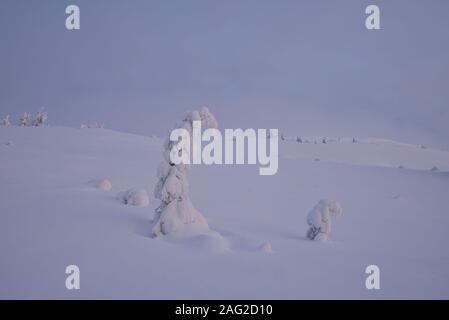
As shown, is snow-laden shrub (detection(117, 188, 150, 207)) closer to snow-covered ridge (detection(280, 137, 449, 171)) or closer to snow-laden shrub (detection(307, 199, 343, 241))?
snow-laden shrub (detection(307, 199, 343, 241))

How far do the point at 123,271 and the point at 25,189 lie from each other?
6.02 m

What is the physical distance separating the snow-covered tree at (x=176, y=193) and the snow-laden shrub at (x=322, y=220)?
3082mm

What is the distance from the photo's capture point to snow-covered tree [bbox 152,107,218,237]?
25.4 feet

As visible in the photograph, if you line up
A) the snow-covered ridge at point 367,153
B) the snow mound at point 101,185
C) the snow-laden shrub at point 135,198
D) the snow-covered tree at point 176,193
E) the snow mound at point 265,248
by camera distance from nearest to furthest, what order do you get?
the snow mound at point 265,248 → the snow-covered tree at point 176,193 → the snow-laden shrub at point 135,198 → the snow mound at point 101,185 → the snow-covered ridge at point 367,153

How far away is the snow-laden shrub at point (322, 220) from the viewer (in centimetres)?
920

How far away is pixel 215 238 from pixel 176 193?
1448 mm

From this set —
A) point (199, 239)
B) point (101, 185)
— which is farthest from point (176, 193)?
point (101, 185)

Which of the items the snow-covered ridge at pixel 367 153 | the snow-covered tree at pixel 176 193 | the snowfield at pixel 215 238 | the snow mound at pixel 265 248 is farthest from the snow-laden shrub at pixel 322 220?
the snow-covered ridge at pixel 367 153

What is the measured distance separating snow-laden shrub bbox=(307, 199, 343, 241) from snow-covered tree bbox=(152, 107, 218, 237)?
3082 millimetres

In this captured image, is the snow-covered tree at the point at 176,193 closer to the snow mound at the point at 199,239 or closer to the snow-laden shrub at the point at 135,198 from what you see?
the snow mound at the point at 199,239

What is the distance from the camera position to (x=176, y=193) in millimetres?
8000

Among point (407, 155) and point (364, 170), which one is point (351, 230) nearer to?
point (364, 170)
